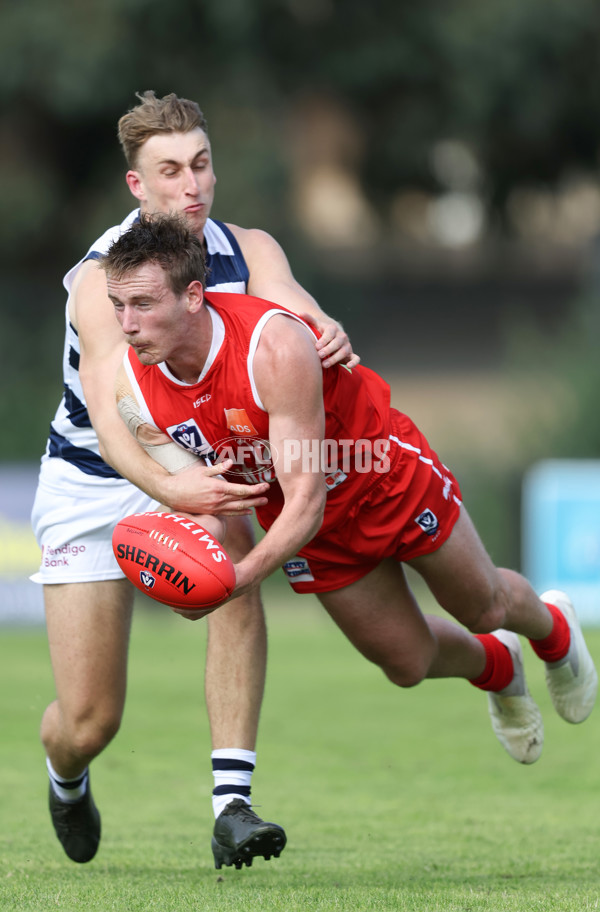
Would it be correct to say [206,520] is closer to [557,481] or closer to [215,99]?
[557,481]

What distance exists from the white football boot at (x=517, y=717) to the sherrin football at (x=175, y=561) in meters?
2.03

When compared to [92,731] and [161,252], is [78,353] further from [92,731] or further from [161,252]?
[92,731]

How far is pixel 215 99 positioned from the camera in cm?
2261

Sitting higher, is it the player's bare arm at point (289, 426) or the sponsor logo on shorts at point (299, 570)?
the player's bare arm at point (289, 426)

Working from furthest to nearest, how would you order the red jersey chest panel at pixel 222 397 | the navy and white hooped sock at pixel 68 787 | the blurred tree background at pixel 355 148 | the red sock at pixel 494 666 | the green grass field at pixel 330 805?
the blurred tree background at pixel 355 148 → the red sock at pixel 494 666 → the navy and white hooped sock at pixel 68 787 → the green grass field at pixel 330 805 → the red jersey chest panel at pixel 222 397

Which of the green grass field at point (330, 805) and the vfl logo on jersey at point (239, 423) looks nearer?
the vfl logo on jersey at point (239, 423)

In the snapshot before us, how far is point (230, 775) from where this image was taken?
5.00m

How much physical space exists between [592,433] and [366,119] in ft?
29.3

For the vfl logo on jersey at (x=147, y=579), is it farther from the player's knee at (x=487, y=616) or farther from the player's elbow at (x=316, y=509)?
the player's knee at (x=487, y=616)

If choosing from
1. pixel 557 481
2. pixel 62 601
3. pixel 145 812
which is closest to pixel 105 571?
pixel 62 601

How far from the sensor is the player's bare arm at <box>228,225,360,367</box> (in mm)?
4707

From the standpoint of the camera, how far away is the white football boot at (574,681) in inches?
240

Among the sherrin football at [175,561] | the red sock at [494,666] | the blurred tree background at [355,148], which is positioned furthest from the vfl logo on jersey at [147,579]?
the blurred tree background at [355,148]

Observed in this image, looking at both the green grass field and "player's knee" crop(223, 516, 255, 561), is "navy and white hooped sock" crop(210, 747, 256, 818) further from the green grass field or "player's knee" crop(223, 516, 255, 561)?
"player's knee" crop(223, 516, 255, 561)
